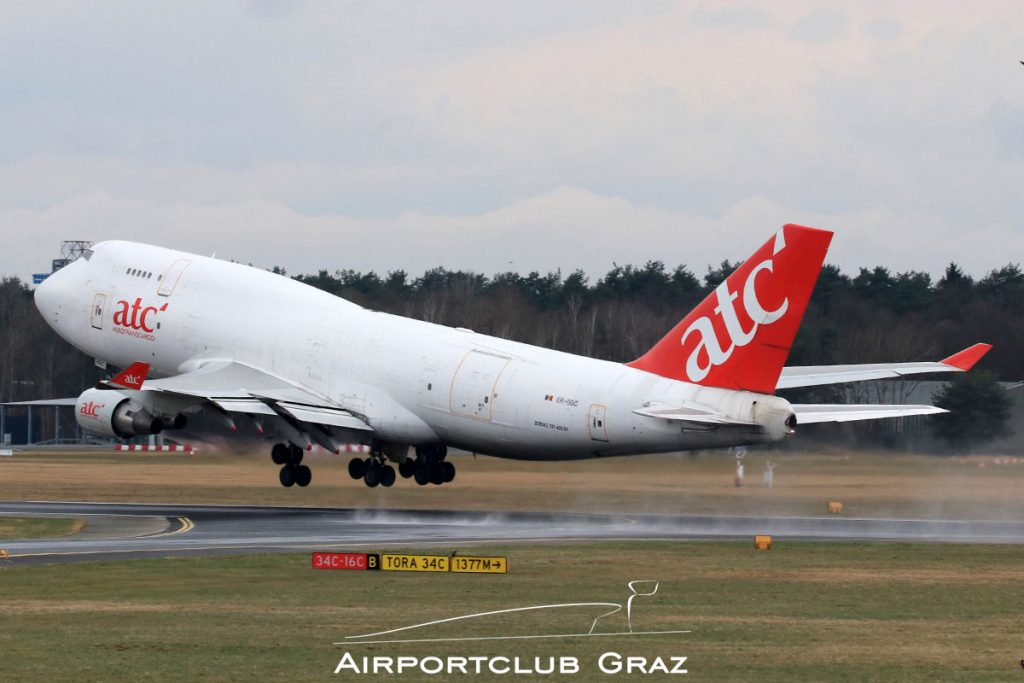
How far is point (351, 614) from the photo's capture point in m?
33.5

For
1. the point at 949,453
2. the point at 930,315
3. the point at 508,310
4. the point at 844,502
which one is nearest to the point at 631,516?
the point at 844,502

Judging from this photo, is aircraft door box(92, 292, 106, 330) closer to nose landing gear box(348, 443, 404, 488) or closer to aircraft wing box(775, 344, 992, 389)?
nose landing gear box(348, 443, 404, 488)

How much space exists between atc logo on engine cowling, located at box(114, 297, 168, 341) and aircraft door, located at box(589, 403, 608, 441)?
16849 mm

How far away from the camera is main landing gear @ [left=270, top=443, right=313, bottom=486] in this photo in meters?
54.2

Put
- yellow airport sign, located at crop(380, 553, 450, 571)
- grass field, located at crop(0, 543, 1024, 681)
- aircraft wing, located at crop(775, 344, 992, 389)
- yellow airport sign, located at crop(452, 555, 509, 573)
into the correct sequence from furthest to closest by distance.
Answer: aircraft wing, located at crop(775, 344, 992, 389), yellow airport sign, located at crop(380, 553, 450, 571), yellow airport sign, located at crop(452, 555, 509, 573), grass field, located at crop(0, 543, 1024, 681)

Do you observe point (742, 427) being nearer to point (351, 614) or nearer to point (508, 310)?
point (351, 614)

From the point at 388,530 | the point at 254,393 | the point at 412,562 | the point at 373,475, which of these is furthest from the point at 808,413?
the point at 254,393

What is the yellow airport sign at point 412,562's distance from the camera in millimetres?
41500

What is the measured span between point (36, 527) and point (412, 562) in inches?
729

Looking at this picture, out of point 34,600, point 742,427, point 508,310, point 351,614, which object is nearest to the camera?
point 351,614

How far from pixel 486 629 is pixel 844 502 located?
2830 cm

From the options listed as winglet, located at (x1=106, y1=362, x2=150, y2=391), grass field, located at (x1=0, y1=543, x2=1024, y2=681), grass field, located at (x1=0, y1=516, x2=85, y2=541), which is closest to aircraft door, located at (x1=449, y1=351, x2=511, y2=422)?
grass field, located at (x1=0, y1=543, x2=1024, y2=681)

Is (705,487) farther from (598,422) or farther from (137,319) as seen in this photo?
(137,319)

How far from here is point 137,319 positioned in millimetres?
56094
